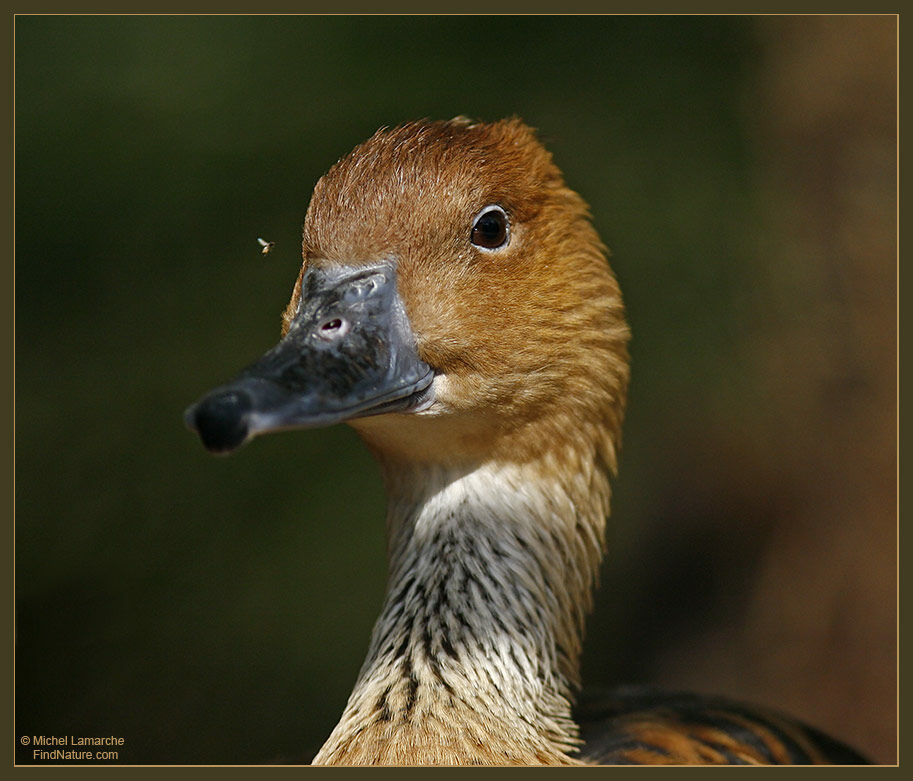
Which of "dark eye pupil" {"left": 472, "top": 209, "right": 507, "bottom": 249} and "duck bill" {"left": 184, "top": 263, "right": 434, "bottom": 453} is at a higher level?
"dark eye pupil" {"left": 472, "top": 209, "right": 507, "bottom": 249}

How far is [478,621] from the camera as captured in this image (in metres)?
2.80

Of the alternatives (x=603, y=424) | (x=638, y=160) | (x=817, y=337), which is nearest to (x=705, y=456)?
(x=817, y=337)

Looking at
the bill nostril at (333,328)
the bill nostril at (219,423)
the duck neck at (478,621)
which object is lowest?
the duck neck at (478,621)

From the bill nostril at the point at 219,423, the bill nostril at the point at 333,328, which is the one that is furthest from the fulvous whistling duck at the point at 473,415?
the bill nostril at the point at 219,423

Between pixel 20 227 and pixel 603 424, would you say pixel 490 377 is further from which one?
pixel 20 227

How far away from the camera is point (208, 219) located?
5.50 meters

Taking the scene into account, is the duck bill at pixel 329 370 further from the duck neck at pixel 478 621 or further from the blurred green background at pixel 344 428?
the blurred green background at pixel 344 428

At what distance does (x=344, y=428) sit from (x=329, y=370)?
12.4 feet

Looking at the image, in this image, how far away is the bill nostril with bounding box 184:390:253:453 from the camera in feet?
6.89

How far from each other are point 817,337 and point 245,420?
5.25 m

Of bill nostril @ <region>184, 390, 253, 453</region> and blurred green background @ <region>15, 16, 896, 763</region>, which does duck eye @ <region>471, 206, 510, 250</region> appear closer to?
bill nostril @ <region>184, 390, 253, 453</region>

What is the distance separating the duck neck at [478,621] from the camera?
2633 millimetres

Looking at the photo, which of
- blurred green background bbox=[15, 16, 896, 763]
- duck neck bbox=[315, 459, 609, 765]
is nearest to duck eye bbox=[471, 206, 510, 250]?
duck neck bbox=[315, 459, 609, 765]

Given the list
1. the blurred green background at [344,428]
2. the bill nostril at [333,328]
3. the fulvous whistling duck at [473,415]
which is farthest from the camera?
the blurred green background at [344,428]
